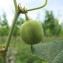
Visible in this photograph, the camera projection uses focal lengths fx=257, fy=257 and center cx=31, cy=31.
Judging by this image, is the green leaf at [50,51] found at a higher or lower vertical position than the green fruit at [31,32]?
lower

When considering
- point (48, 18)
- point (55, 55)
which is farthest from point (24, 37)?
point (48, 18)

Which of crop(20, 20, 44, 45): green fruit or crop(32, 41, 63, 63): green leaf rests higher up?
crop(20, 20, 44, 45): green fruit

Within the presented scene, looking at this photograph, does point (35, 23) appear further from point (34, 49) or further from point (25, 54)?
point (25, 54)
